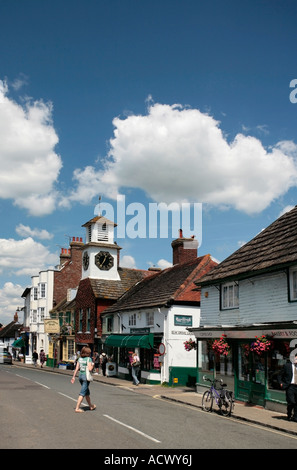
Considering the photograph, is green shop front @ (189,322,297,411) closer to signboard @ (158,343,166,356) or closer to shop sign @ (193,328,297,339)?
shop sign @ (193,328,297,339)

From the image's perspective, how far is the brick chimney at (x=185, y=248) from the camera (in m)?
34.5

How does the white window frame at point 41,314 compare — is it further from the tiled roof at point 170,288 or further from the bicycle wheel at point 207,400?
the bicycle wheel at point 207,400

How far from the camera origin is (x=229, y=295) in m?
20.8

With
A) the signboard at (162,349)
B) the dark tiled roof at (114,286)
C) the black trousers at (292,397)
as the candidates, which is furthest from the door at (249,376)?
the dark tiled roof at (114,286)

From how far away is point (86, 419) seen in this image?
40.0 ft

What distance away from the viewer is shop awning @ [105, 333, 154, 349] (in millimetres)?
28391

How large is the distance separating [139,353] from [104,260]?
1253 cm

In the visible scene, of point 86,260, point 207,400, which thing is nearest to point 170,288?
point 207,400

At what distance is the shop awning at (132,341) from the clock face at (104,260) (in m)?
8.64

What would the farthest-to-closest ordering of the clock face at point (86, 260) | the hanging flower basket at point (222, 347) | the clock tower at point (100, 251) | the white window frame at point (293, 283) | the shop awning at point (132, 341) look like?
1. the clock face at point (86, 260)
2. the clock tower at point (100, 251)
3. the shop awning at point (132, 341)
4. the hanging flower basket at point (222, 347)
5. the white window frame at point (293, 283)

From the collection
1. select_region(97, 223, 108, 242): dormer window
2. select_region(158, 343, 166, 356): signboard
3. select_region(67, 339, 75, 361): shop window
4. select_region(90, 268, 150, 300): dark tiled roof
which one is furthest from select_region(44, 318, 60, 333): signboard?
select_region(158, 343, 166, 356): signboard

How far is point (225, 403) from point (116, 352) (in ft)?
67.5

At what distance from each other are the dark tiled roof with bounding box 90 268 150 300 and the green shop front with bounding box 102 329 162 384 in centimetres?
539
